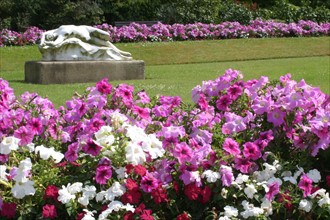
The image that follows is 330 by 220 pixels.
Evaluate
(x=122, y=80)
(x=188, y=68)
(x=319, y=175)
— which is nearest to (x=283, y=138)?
(x=319, y=175)

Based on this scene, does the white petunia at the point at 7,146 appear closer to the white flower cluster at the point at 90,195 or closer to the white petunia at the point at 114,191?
the white flower cluster at the point at 90,195

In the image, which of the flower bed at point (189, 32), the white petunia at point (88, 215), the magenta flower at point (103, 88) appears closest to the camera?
the white petunia at point (88, 215)

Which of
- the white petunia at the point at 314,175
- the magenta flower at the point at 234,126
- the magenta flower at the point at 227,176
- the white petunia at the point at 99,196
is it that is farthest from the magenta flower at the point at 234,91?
the white petunia at the point at 99,196

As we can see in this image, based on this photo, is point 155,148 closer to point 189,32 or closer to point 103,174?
point 103,174

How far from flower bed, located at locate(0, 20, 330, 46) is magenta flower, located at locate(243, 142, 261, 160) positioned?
1521 centimetres

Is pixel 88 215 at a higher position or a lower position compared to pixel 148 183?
lower

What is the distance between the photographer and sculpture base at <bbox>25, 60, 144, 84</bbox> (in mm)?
11578

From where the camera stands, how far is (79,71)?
38.8 ft

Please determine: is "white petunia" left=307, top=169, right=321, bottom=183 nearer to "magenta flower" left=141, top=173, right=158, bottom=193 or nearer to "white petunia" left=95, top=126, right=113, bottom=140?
"magenta flower" left=141, top=173, right=158, bottom=193

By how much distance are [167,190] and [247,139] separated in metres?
0.71

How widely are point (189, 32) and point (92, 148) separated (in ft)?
53.0

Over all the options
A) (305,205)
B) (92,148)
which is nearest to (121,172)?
(92,148)

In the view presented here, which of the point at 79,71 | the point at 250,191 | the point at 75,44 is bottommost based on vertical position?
the point at 79,71

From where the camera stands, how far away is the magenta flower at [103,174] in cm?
291
